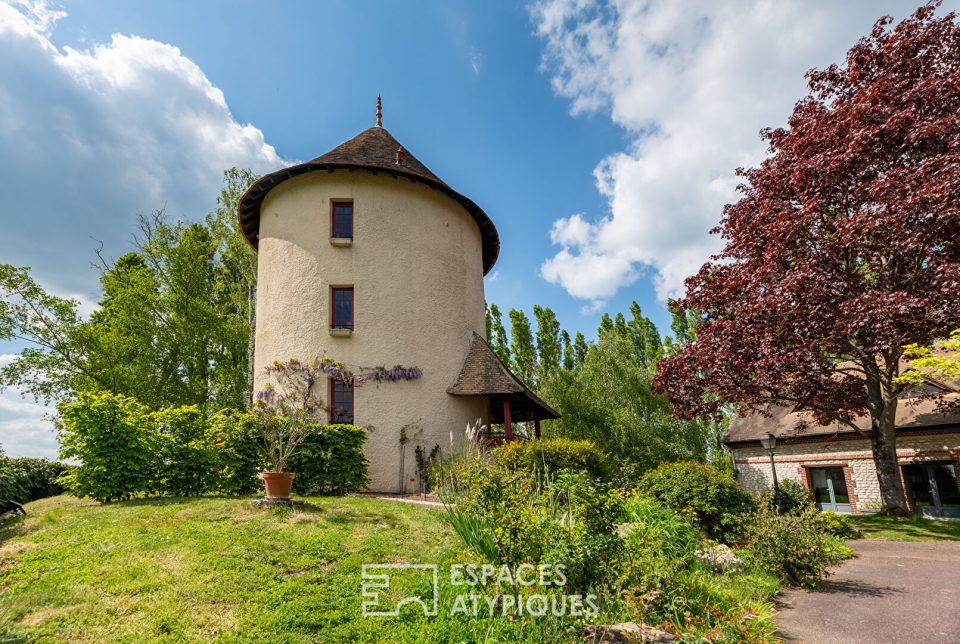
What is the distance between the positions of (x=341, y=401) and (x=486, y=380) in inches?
168

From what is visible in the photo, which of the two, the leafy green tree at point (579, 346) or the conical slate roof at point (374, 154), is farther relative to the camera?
the leafy green tree at point (579, 346)

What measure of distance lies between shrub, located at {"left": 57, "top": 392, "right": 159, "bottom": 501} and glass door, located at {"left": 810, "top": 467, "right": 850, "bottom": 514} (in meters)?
19.3

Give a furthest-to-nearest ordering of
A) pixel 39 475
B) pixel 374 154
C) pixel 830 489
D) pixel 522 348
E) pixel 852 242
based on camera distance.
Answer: pixel 522 348 → pixel 830 489 → pixel 374 154 → pixel 39 475 → pixel 852 242

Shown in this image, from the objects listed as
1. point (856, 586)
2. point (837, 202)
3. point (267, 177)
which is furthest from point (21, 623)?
point (837, 202)

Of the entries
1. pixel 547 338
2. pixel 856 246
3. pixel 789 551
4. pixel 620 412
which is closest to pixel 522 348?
pixel 547 338

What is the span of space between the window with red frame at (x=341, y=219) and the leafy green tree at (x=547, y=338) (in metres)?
22.4

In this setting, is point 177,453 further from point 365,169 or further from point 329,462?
point 365,169

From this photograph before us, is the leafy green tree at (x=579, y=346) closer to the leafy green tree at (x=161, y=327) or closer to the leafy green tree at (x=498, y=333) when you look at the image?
the leafy green tree at (x=498, y=333)

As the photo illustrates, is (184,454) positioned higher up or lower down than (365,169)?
lower down

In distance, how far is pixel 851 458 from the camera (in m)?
16.1

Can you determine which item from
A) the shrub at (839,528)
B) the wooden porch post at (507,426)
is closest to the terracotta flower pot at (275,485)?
the wooden porch post at (507,426)

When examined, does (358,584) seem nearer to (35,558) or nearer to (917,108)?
(35,558)

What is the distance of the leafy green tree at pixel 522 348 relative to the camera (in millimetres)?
35125

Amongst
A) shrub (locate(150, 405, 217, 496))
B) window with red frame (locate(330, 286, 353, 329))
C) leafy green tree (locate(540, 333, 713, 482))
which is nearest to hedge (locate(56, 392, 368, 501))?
shrub (locate(150, 405, 217, 496))
